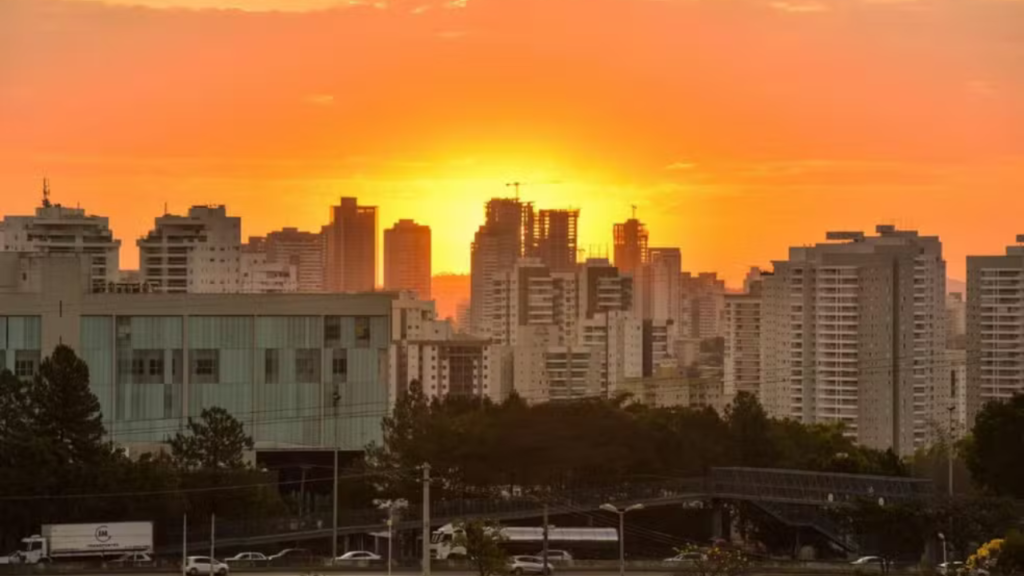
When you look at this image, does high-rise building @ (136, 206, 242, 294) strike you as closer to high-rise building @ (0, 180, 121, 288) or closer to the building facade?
high-rise building @ (0, 180, 121, 288)

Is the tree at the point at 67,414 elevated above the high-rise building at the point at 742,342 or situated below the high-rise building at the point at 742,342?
below

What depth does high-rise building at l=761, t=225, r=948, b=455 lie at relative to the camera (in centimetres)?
6675

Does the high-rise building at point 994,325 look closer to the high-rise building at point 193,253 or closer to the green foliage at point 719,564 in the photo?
the high-rise building at point 193,253

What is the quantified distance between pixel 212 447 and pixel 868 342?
1528 inches

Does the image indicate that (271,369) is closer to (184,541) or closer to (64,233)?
(184,541)

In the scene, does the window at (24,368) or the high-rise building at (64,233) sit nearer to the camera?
the window at (24,368)

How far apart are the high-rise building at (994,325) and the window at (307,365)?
30.8 meters

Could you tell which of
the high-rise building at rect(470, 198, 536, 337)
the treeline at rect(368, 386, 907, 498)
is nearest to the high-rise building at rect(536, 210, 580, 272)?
the high-rise building at rect(470, 198, 536, 337)

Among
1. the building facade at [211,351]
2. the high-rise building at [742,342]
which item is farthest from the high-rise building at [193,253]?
the building facade at [211,351]

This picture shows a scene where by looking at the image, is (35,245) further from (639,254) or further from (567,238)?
(639,254)

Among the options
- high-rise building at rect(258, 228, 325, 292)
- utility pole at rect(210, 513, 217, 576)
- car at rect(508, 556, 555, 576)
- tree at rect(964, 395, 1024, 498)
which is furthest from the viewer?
high-rise building at rect(258, 228, 325, 292)

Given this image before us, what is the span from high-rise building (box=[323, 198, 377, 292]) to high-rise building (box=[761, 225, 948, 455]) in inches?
1532

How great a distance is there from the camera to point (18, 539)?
29.5 metres

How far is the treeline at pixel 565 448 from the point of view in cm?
3316
